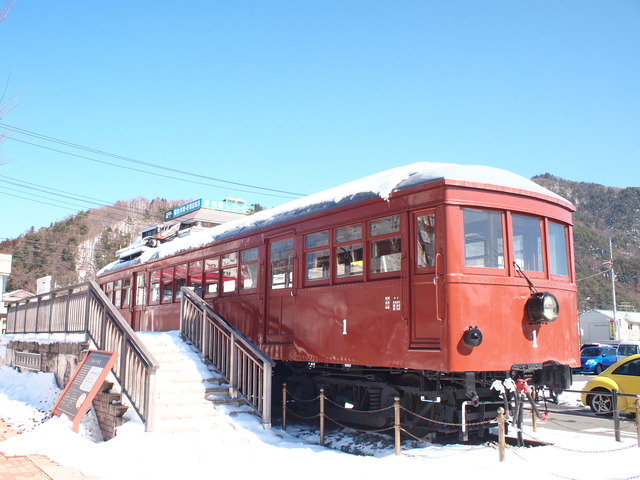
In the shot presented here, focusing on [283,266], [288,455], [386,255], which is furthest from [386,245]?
[288,455]

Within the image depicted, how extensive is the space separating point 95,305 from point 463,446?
6615mm

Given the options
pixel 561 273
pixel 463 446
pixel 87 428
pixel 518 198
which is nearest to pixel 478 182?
pixel 518 198

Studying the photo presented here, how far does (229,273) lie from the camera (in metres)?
11.5

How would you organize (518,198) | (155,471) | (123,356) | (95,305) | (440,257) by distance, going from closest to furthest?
(155,471) < (440,257) < (518,198) < (123,356) < (95,305)

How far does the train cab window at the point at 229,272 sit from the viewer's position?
37.1ft

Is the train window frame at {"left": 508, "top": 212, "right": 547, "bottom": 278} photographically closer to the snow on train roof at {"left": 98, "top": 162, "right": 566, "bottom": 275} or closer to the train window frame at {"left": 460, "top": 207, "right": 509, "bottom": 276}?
the train window frame at {"left": 460, "top": 207, "right": 509, "bottom": 276}

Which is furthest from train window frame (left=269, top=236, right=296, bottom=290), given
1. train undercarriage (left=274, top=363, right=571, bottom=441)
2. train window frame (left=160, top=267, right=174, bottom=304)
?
train window frame (left=160, top=267, right=174, bottom=304)

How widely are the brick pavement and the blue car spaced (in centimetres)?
2403

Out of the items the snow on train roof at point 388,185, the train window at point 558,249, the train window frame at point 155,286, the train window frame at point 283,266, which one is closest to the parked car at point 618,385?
the train window at point 558,249

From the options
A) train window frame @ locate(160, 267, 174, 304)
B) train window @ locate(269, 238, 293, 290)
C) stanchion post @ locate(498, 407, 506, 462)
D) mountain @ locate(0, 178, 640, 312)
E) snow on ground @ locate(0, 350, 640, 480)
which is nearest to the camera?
snow on ground @ locate(0, 350, 640, 480)

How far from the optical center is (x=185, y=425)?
8.20 metres

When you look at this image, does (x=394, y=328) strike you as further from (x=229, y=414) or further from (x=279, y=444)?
(x=229, y=414)

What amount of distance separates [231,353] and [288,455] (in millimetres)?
2724

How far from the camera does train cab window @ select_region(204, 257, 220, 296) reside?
12023 millimetres
